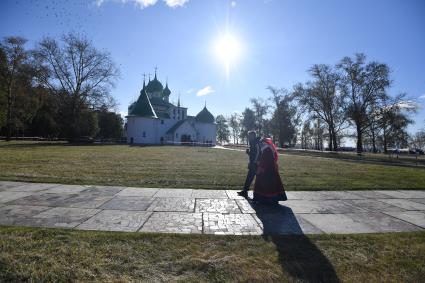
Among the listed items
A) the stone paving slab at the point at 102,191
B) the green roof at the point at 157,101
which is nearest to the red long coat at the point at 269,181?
the stone paving slab at the point at 102,191

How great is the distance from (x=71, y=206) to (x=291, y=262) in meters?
4.56

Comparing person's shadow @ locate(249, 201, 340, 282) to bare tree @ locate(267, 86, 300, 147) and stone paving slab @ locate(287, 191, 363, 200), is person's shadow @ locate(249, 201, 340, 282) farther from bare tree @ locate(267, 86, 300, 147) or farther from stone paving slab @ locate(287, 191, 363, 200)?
bare tree @ locate(267, 86, 300, 147)

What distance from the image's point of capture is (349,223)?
5.09 meters

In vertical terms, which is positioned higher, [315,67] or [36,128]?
[315,67]

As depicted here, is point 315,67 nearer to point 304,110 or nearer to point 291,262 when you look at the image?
point 304,110

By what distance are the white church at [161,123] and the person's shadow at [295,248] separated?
54.1 meters

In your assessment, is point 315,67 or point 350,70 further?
point 315,67

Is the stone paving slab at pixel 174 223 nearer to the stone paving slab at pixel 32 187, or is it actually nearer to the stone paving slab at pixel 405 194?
the stone paving slab at pixel 32 187

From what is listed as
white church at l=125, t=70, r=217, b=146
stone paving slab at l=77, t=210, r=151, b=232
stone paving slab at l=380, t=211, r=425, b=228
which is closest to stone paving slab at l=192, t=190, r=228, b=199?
stone paving slab at l=77, t=210, r=151, b=232

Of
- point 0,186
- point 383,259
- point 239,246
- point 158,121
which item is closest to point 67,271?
point 239,246

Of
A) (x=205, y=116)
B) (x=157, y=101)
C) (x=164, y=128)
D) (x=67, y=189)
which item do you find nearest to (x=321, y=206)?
(x=67, y=189)

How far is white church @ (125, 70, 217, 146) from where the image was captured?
57188 mm

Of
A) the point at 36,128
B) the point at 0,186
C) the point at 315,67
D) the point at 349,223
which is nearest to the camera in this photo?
the point at 349,223

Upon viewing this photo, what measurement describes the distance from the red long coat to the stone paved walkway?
0.91 ft
